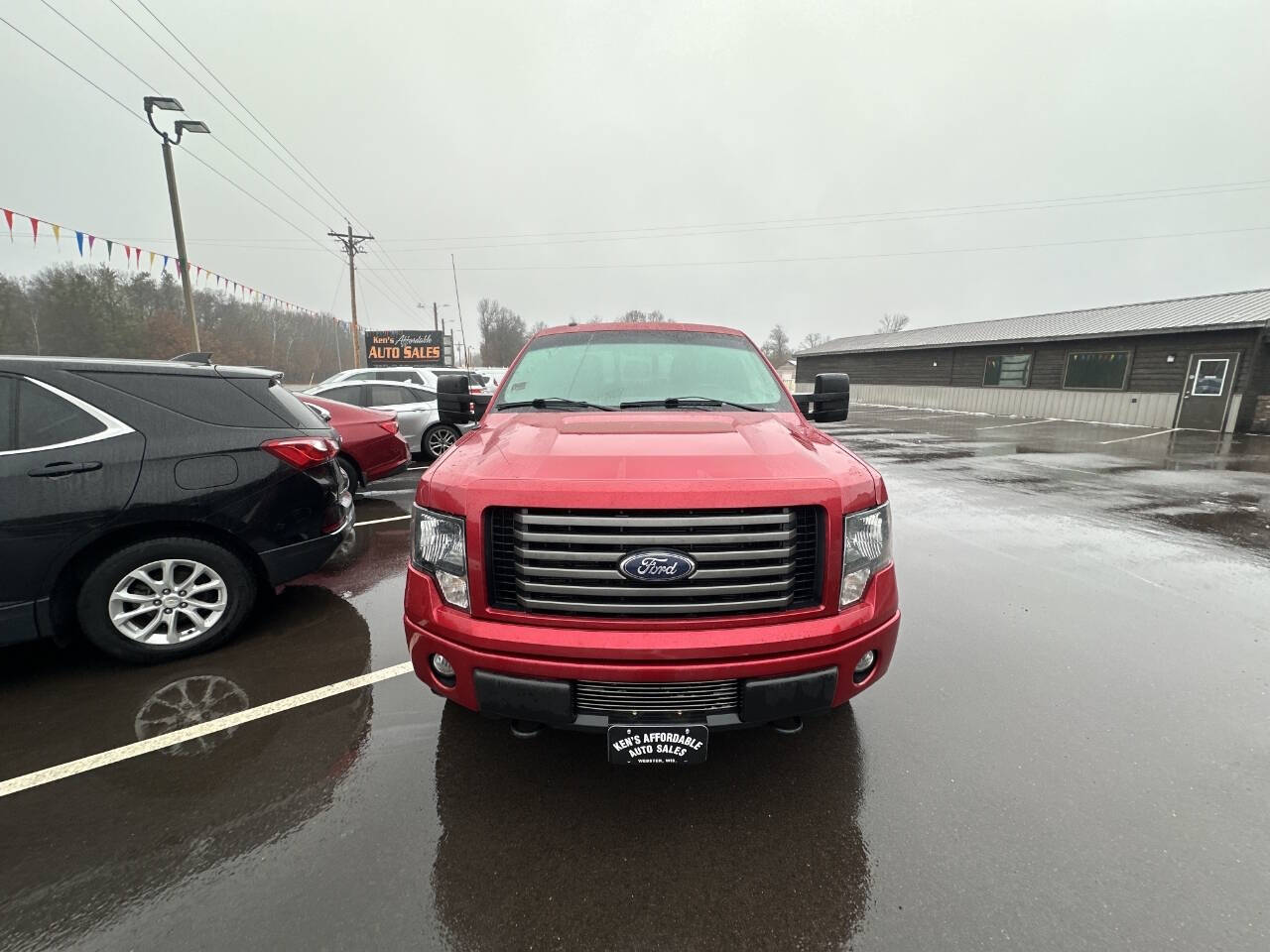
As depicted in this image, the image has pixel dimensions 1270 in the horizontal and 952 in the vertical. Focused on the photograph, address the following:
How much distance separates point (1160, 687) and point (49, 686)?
597 centimetres

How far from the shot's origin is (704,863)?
1926 mm

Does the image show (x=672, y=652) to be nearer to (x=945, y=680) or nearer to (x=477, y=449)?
(x=477, y=449)

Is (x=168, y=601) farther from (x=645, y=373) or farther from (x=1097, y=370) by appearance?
(x=1097, y=370)

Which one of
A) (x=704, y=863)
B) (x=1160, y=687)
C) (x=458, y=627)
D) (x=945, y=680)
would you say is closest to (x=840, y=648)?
(x=704, y=863)

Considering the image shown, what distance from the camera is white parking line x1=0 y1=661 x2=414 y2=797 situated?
2279 mm

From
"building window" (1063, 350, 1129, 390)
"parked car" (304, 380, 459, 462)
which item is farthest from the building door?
"parked car" (304, 380, 459, 462)

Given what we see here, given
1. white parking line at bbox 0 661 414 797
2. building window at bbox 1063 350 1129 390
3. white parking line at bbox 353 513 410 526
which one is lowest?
white parking line at bbox 0 661 414 797

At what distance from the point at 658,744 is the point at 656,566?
609 millimetres

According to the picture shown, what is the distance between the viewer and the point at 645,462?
204 centimetres

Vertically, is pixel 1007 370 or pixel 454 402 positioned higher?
pixel 1007 370

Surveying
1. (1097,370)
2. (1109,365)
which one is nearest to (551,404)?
(1109,365)

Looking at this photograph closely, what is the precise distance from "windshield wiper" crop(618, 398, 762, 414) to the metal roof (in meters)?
22.4

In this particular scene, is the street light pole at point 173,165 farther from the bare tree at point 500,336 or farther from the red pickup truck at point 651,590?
the bare tree at point 500,336

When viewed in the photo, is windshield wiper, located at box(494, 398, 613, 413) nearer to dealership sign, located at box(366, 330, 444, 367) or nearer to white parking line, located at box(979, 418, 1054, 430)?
white parking line, located at box(979, 418, 1054, 430)
